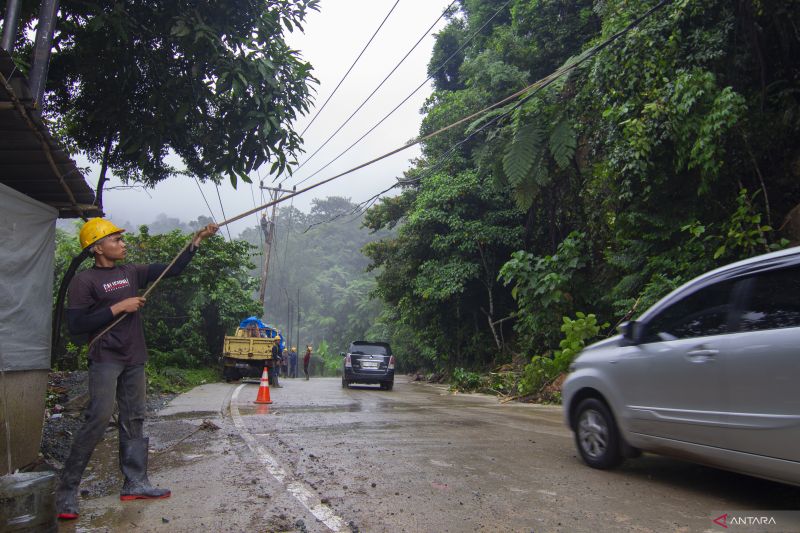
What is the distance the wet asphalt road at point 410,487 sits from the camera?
3.66m

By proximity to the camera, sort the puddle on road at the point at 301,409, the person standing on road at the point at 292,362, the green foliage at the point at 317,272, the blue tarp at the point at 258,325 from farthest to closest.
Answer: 1. the green foliage at the point at 317,272
2. the person standing on road at the point at 292,362
3. the blue tarp at the point at 258,325
4. the puddle on road at the point at 301,409

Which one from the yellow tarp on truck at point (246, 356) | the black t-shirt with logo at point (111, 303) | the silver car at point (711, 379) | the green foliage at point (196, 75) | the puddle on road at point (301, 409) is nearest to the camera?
the silver car at point (711, 379)

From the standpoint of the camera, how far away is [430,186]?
21688 millimetres

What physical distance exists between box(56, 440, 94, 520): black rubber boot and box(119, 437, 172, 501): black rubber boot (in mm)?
305

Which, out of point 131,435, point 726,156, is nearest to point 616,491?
point 131,435

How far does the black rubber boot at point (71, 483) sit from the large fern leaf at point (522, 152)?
25.4ft

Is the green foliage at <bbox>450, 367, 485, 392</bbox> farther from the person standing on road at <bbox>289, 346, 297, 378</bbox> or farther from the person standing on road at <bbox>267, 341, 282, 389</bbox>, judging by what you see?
the person standing on road at <bbox>289, 346, 297, 378</bbox>

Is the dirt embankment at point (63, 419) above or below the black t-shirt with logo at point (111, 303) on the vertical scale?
below

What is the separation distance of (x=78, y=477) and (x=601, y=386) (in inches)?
165

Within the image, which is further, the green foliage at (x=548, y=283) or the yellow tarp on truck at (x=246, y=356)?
the yellow tarp on truck at (x=246, y=356)

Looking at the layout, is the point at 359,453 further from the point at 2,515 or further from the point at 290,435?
the point at 2,515

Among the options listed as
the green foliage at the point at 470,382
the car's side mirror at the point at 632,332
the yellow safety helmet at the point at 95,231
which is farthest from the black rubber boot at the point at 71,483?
the green foliage at the point at 470,382

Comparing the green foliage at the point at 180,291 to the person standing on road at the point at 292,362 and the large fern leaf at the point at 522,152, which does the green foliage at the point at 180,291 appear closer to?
the person standing on road at the point at 292,362

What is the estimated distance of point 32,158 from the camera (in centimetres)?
470
